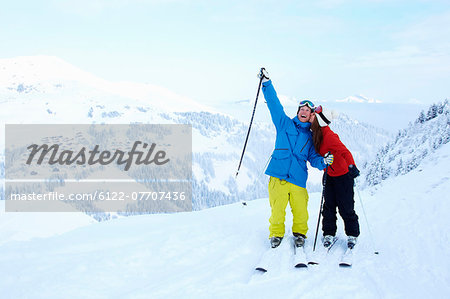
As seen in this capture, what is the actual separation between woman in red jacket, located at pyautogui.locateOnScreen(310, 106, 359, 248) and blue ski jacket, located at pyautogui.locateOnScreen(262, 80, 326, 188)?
15 centimetres

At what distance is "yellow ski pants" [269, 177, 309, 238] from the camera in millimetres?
5067

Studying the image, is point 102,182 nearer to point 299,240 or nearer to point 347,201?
point 299,240

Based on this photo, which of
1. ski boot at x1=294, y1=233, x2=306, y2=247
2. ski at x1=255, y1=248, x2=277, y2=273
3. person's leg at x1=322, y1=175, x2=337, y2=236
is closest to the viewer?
ski at x1=255, y1=248, x2=277, y2=273

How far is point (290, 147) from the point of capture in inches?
199

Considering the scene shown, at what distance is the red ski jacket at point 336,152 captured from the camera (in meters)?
4.86

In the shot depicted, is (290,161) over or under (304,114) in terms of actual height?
under

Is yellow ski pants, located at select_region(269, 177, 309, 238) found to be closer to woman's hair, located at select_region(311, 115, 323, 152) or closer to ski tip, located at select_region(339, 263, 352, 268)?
woman's hair, located at select_region(311, 115, 323, 152)

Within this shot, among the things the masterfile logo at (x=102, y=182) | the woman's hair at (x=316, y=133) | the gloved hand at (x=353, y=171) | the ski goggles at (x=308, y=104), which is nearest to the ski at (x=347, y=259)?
the gloved hand at (x=353, y=171)

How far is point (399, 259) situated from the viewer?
4.48 metres

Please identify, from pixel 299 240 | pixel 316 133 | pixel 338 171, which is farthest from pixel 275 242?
pixel 316 133

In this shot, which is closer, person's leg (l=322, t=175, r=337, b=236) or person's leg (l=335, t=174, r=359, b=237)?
person's leg (l=335, t=174, r=359, b=237)

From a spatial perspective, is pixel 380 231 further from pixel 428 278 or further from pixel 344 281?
pixel 344 281

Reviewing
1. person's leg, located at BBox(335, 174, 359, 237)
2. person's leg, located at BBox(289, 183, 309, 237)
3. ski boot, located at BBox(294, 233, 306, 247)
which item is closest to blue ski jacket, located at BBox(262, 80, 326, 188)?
person's leg, located at BBox(289, 183, 309, 237)

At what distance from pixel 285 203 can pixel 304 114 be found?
1.40 metres
